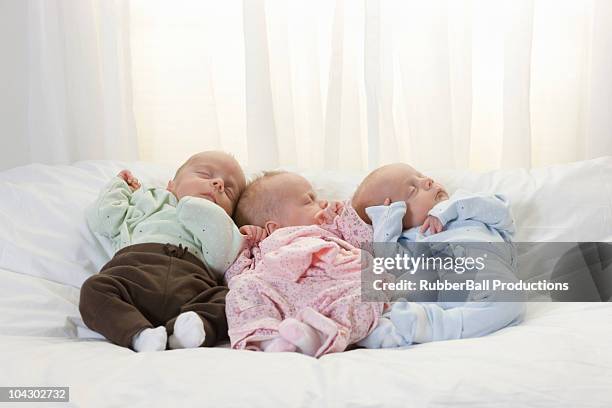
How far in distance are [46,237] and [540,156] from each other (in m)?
1.44

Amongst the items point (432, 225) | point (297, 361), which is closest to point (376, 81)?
point (432, 225)

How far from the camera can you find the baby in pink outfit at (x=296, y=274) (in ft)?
4.25

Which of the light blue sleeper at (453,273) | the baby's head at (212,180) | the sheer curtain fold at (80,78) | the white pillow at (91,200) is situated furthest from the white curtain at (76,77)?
the light blue sleeper at (453,273)

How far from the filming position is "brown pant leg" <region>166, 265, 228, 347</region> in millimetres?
1350

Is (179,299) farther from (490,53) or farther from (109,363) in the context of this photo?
(490,53)

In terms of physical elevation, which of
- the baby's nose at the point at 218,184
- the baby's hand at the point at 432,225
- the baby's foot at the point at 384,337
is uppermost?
the baby's nose at the point at 218,184

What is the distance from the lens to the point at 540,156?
2.42m

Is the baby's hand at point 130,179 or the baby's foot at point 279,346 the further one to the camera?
the baby's hand at point 130,179

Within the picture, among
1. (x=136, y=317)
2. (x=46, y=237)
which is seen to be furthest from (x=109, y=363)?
(x=46, y=237)

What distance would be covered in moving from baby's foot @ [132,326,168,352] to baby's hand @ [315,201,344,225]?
0.44m

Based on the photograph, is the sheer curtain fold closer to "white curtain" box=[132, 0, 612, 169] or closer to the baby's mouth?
"white curtain" box=[132, 0, 612, 169]

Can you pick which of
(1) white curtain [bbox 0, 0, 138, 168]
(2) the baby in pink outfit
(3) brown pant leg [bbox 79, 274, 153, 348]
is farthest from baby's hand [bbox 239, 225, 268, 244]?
(1) white curtain [bbox 0, 0, 138, 168]

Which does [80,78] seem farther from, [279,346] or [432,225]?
[279,346]

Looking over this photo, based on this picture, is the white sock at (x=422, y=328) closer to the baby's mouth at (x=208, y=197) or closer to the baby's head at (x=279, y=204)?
the baby's head at (x=279, y=204)
